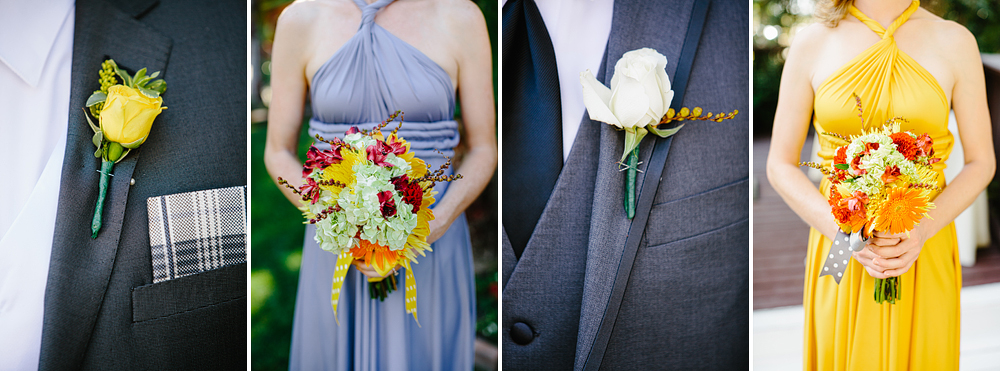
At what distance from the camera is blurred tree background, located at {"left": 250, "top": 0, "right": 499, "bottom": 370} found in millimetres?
1996

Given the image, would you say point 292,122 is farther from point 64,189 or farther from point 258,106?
point 64,189

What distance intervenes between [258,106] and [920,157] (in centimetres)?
216

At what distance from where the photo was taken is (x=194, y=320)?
1.95 metres

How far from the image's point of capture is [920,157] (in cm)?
152

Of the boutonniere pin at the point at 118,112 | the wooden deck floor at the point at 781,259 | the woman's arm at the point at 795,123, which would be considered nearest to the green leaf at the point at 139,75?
the boutonniere pin at the point at 118,112

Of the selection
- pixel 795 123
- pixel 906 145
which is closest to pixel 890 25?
pixel 795 123

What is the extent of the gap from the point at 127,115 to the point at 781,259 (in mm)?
3317

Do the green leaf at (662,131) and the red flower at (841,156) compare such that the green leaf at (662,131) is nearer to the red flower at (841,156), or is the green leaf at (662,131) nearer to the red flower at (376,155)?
the red flower at (841,156)

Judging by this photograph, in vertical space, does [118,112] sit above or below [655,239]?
above

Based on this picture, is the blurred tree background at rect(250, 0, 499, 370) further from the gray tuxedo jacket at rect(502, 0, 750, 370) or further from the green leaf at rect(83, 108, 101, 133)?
the green leaf at rect(83, 108, 101, 133)

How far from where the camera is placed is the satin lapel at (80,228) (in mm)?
1805

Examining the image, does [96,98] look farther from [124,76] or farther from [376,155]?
[376,155]

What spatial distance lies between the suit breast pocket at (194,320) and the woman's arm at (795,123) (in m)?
2.02

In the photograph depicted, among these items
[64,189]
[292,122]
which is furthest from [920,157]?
[64,189]
